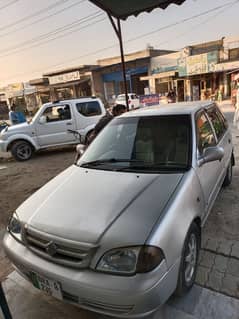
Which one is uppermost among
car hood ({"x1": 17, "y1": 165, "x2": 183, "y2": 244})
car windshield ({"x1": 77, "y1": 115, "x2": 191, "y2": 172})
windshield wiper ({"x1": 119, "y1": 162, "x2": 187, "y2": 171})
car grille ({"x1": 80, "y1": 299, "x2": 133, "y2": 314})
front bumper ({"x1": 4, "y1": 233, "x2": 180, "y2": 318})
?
car windshield ({"x1": 77, "y1": 115, "x2": 191, "y2": 172})

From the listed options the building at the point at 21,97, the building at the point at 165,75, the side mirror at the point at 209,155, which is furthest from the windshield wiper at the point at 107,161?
the building at the point at 21,97

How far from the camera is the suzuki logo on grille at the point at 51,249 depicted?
5.90 feet

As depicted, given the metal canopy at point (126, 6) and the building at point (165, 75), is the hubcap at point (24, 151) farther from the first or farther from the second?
the building at point (165, 75)

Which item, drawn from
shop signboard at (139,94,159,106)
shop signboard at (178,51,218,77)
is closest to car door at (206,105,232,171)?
shop signboard at (139,94,159,106)

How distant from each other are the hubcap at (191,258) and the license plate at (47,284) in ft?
3.44

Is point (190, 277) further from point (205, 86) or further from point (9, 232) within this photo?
point (205, 86)

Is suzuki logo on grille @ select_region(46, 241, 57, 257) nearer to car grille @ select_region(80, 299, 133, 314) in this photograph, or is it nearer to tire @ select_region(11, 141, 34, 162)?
car grille @ select_region(80, 299, 133, 314)

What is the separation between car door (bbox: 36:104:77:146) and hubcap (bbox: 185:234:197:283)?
6.86 metres

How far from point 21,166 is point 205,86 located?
20557mm

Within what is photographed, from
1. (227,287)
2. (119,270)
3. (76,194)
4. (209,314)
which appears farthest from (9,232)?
(227,287)

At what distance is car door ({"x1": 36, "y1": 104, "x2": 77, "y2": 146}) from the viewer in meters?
8.20

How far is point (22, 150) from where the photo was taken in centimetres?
830

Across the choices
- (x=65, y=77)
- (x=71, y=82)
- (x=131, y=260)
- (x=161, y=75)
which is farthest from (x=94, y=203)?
(x=71, y=82)

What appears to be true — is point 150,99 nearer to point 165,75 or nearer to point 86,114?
point 165,75
